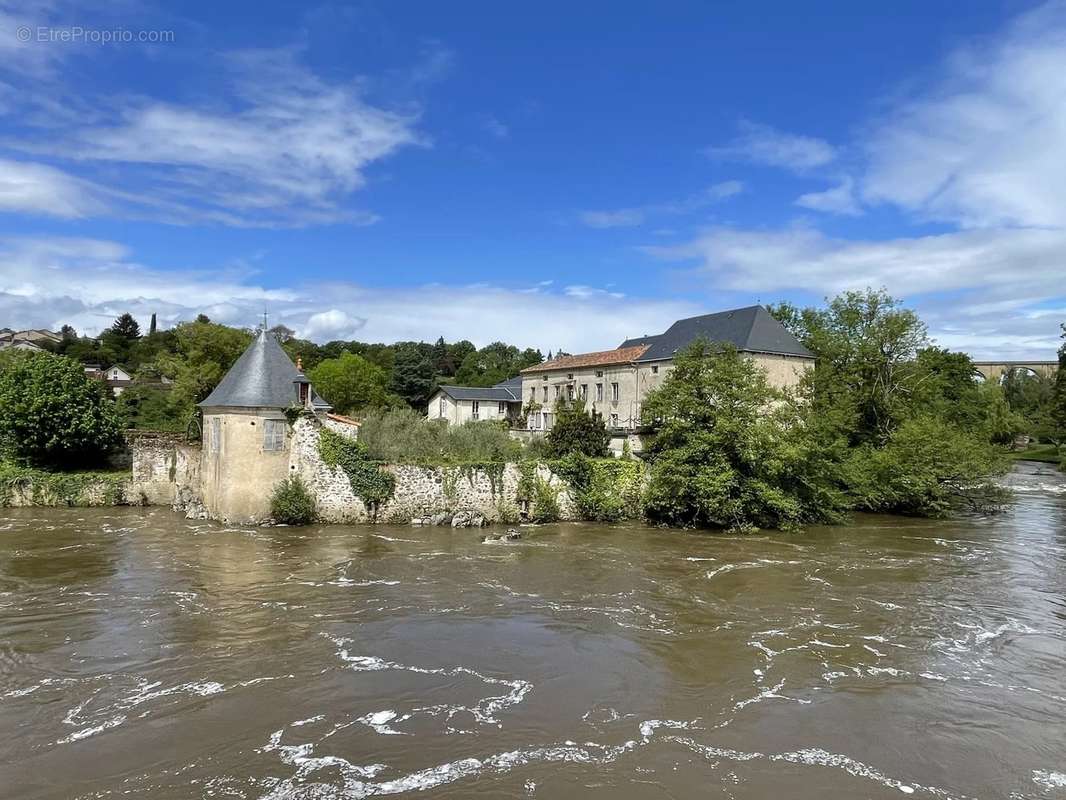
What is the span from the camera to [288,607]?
42.3 feet

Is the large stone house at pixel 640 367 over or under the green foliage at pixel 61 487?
over

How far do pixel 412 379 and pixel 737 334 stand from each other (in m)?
33.5

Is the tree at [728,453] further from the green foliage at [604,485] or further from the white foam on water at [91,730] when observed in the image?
the white foam on water at [91,730]

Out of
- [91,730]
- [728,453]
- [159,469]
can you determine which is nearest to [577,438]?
[728,453]

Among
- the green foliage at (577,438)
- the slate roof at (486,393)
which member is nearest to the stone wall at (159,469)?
the green foliage at (577,438)

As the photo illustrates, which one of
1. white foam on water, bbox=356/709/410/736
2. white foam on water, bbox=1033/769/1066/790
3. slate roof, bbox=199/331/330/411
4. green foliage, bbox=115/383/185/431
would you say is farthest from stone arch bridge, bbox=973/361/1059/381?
white foam on water, bbox=356/709/410/736

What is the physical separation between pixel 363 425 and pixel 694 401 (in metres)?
11.2

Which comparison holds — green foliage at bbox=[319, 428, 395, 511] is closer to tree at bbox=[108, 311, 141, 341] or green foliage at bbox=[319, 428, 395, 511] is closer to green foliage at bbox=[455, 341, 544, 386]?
green foliage at bbox=[455, 341, 544, 386]

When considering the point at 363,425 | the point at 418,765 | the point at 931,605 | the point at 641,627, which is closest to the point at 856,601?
the point at 931,605

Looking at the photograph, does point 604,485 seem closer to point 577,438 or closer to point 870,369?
point 577,438

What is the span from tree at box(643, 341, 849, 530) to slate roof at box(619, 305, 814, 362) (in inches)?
239

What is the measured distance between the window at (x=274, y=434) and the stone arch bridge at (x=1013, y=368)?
88309 millimetres

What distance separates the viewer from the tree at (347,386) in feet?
139

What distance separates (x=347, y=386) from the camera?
42.7 m
